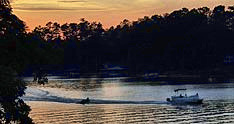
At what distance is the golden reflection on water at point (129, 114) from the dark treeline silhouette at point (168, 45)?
79639mm

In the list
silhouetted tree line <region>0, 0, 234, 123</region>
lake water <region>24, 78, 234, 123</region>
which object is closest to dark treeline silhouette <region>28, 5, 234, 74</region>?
silhouetted tree line <region>0, 0, 234, 123</region>

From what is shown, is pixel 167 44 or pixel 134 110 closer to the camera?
pixel 134 110

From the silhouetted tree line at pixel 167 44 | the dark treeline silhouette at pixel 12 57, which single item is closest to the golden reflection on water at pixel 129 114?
the dark treeline silhouette at pixel 12 57

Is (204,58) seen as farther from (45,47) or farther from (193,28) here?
(45,47)

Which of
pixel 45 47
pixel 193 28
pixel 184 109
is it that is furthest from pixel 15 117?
pixel 193 28

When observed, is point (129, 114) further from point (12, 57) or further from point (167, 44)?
point (167, 44)

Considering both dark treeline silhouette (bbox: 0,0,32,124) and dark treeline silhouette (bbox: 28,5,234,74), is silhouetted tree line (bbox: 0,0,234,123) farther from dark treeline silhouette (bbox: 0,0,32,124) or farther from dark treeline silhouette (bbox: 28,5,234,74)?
dark treeline silhouette (bbox: 0,0,32,124)

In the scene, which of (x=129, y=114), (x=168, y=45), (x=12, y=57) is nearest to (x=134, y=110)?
(x=129, y=114)

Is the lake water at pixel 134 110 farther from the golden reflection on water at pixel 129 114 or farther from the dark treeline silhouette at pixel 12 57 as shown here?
the dark treeline silhouette at pixel 12 57

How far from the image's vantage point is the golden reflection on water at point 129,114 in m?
50.3

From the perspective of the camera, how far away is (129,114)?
5547cm

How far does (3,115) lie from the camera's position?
1385 cm

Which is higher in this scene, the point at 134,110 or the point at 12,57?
the point at 12,57

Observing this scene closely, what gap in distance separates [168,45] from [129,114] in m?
107
